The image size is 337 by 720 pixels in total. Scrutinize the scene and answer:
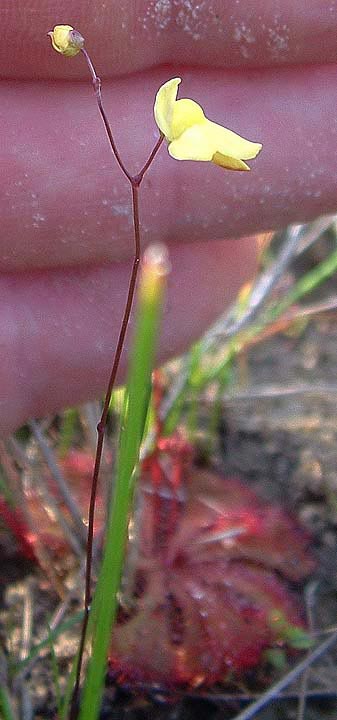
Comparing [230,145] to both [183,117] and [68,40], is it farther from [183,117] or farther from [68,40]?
[68,40]

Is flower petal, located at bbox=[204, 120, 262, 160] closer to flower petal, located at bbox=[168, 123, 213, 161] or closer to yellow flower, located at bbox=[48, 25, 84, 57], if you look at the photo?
flower petal, located at bbox=[168, 123, 213, 161]

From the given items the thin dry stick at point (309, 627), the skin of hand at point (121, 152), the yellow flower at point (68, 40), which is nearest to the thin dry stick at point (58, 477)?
the skin of hand at point (121, 152)

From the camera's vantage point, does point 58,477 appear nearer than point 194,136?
No

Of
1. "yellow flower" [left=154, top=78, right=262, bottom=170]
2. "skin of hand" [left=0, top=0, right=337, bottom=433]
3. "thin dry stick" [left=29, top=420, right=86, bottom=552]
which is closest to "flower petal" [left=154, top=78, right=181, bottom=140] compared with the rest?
"yellow flower" [left=154, top=78, right=262, bottom=170]

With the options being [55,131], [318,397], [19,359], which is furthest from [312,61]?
[318,397]

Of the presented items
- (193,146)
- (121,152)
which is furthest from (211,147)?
(121,152)

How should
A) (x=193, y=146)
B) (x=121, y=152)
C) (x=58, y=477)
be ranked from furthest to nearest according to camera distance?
(x=58, y=477) → (x=121, y=152) → (x=193, y=146)

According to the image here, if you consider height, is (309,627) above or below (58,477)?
below
